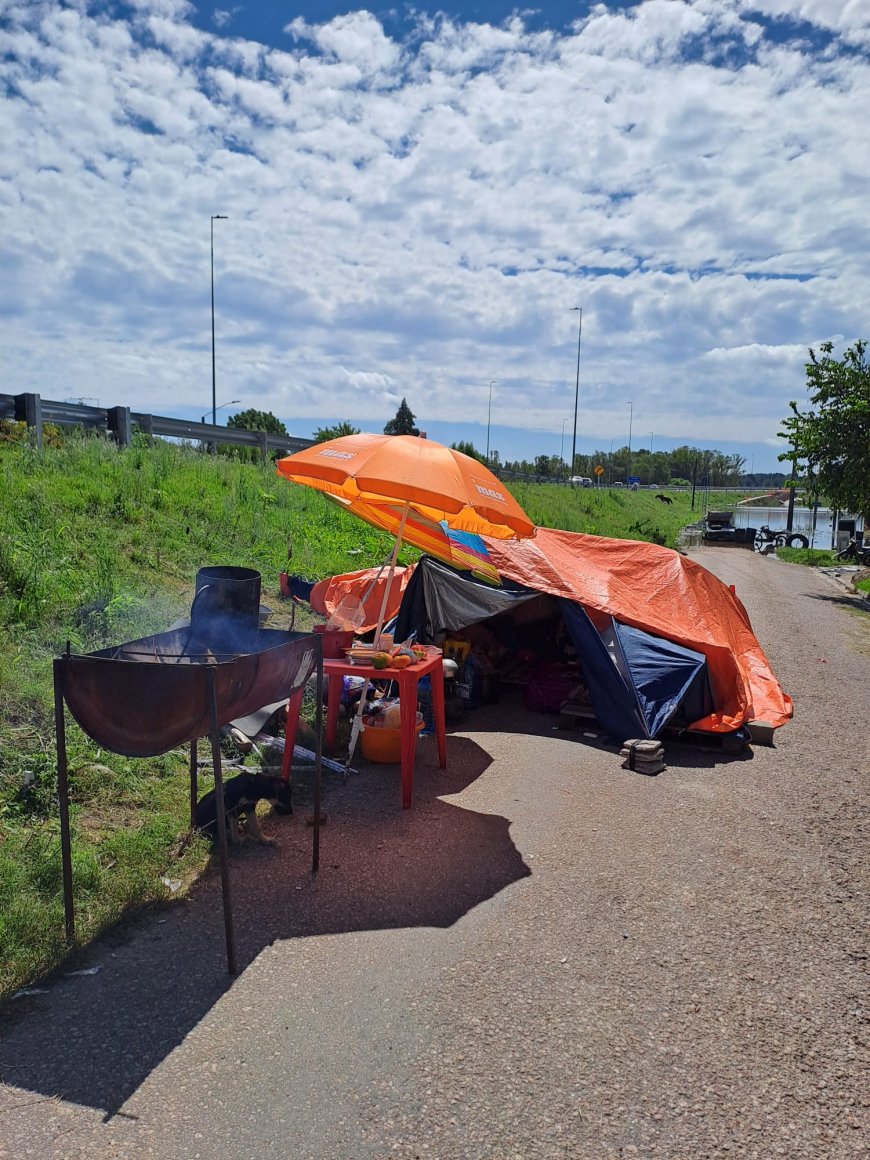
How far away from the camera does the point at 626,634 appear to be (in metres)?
7.25

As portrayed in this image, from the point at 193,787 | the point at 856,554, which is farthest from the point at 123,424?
the point at 856,554

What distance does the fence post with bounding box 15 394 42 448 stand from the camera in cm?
1130

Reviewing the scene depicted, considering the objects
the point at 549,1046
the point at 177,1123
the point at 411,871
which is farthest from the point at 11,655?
the point at 549,1046

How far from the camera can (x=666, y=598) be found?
8586 mm

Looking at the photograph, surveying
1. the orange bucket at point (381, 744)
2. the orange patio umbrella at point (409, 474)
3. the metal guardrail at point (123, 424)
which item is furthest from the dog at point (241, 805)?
the metal guardrail at point (123, 424)

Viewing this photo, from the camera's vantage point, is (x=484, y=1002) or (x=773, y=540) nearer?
(x=484, y=1002)

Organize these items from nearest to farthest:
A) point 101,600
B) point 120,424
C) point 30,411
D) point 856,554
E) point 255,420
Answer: point 101,600 < point 30,411 < point 120,424 < point 856,554 < point 255,420

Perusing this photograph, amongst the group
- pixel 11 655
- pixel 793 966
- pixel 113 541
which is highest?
pixel 113 541

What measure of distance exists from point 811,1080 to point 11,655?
5.48 m

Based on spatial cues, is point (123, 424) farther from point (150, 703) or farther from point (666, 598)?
point (150, 703)

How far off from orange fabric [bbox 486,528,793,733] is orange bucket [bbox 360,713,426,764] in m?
2.14

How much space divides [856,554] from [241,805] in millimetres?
33054

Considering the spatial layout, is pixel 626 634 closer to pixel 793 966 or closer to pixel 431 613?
pixel 431 613

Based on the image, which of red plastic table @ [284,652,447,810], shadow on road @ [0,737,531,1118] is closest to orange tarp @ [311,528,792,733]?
red plastic table @ [284,652,447,810]
